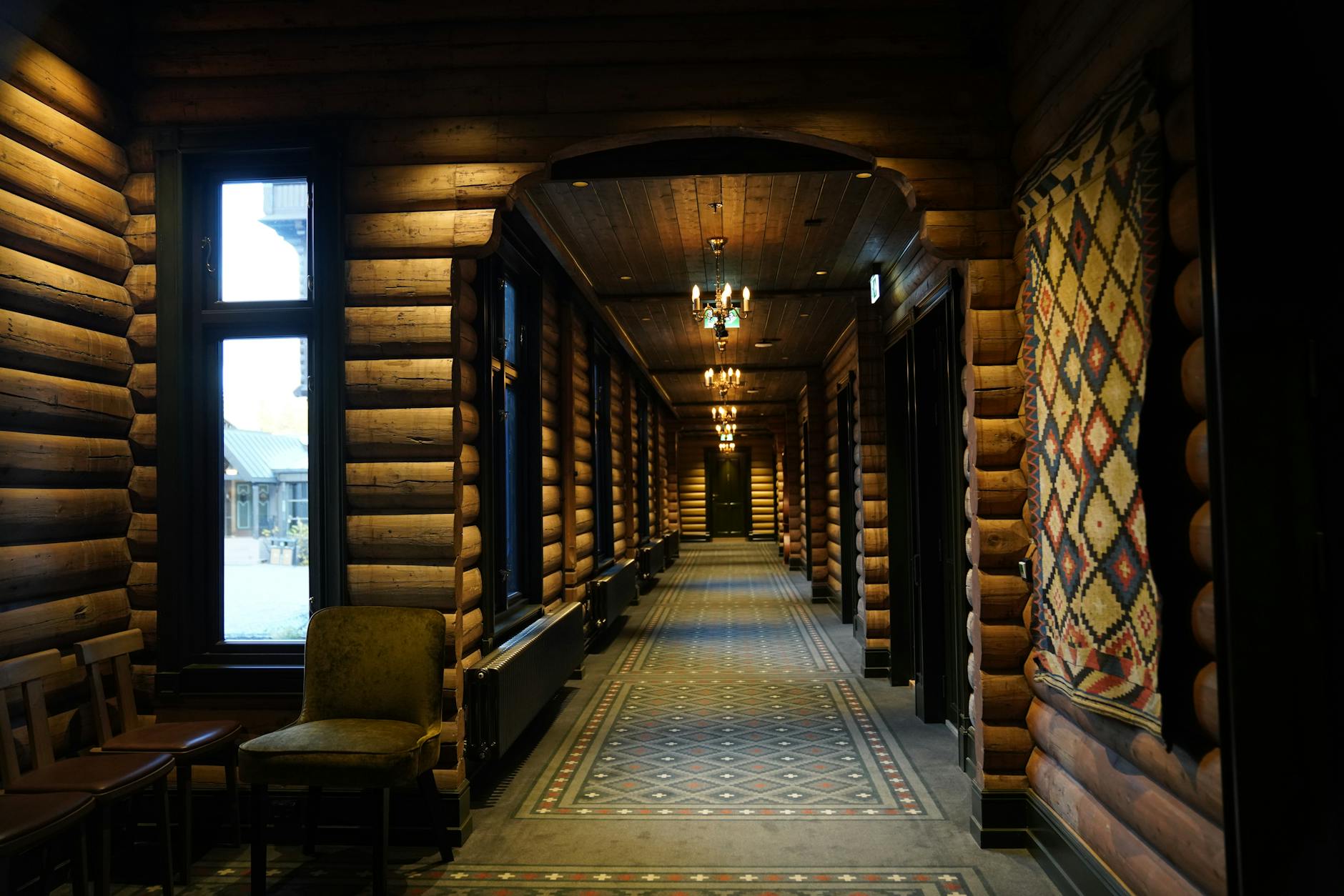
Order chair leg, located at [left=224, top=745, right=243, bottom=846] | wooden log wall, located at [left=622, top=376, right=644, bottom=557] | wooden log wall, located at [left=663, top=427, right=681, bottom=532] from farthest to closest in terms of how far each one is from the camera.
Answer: wooden log wall, located at [left=663, top=427, right=681, bottom=532] → wooden log wall, located at [left=622, top=376, right=644, bottom=557] → chair leg, located at [left=224, top=745, right=243, bottom=846]

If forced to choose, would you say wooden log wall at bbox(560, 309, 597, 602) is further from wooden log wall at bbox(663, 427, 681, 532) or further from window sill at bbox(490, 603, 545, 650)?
wooden log wall at bbox(663, 427, 681, 532)

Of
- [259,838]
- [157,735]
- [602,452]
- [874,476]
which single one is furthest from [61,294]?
[602,452]

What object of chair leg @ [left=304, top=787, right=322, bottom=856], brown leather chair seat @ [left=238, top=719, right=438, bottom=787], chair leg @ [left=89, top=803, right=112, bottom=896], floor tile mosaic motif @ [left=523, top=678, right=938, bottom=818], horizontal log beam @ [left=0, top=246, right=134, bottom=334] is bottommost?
floor tile mosaic motif @ [left=523, top=678, right=938, bottom=818]

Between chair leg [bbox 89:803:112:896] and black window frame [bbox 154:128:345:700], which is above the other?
black window frame [bbox 154:128:345:700]

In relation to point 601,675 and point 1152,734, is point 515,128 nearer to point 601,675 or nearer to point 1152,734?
point 1152,734

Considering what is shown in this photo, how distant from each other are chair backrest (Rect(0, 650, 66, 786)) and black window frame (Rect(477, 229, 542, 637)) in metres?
2.10

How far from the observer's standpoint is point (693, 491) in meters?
28.9

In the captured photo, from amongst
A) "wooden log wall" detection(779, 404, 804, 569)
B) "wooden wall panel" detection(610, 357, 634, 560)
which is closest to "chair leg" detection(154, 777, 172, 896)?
"wooden wall panel" detection(610, 357, 634, 560)

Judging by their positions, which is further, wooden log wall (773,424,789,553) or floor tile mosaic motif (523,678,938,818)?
wooden log wall (773,424,789,553)

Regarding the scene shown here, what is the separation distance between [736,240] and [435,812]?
15.5 ft

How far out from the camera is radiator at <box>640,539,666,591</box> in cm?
1408

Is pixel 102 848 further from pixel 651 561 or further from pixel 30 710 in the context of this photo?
pixel 651 561

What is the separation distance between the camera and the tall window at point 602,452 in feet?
33.1

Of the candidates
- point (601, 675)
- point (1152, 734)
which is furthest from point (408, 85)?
point (601, 675)
